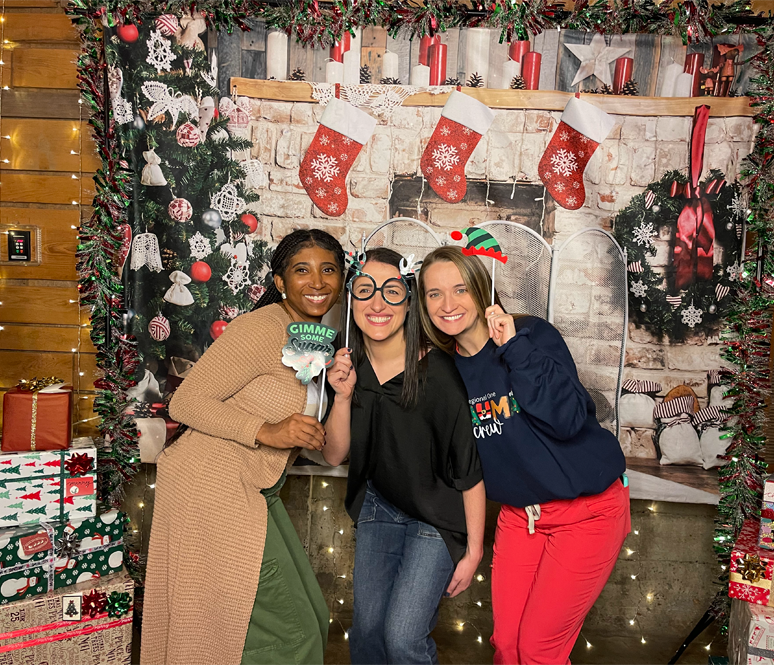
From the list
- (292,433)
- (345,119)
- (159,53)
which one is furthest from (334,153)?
(292,433)

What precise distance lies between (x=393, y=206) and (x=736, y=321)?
158 cm

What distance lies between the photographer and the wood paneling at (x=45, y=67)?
9.23 ft

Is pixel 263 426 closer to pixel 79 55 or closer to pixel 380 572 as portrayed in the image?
pixel 380 572

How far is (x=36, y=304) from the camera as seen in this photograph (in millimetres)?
2926

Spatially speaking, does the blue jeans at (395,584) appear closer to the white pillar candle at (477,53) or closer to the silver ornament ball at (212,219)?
the silver ornament ball at (212,219)

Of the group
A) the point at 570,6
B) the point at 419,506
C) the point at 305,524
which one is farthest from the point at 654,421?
the point at 570,6

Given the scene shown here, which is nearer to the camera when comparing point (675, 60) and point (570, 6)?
point (675, 60)

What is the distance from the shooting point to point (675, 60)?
2.61m

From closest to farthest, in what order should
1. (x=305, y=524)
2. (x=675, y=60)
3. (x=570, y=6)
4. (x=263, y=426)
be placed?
(x=263, y=426) → (x=675, y=60) → (x=570, y=6) → (x=305, y=524)

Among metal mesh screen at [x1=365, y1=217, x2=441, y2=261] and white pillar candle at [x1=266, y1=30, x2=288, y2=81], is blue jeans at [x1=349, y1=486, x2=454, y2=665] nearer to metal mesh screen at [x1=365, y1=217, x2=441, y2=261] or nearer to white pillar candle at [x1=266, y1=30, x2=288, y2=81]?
metal mesh screen at [x1=365, y1=217, x2=441, y2=261]

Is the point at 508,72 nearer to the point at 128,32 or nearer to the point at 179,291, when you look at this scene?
the point at 128,32

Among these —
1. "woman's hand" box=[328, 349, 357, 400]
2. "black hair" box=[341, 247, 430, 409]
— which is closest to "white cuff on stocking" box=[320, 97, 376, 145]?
"black hair" box=[341, 247, 430, 409]

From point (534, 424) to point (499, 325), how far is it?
13.4 inches

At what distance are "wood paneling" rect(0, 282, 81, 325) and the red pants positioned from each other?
2.25 metres
